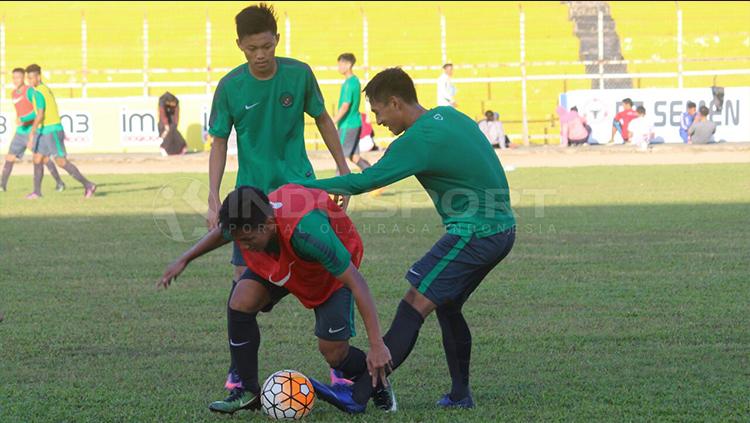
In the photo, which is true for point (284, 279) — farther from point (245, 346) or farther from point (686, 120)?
point (686, 120)

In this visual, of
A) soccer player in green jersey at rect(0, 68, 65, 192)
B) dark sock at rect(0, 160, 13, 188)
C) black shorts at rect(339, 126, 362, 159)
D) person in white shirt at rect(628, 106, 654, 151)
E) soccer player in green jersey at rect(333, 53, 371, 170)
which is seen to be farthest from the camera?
person in white shirt at rect(628, 106, 654, 151)

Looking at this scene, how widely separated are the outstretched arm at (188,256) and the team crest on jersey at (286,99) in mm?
1074

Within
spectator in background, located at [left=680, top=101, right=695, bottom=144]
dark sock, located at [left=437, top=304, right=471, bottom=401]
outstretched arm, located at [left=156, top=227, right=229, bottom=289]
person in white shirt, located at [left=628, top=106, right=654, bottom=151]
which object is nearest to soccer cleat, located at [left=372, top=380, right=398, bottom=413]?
dark sock, located at [left=437, top=304, right=471, bottom=401]

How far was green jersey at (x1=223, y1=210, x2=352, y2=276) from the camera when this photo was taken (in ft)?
17.2

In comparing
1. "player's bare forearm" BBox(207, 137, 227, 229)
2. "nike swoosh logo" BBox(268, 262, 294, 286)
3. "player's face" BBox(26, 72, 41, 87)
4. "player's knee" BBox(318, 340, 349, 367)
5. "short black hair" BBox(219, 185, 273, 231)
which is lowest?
"player's knee" BBox(318, 340, 349, 367)

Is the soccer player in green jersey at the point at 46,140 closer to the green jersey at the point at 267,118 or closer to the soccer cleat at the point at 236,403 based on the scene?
the green jersey at the point at 267,118

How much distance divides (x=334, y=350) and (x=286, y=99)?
4.44 ft

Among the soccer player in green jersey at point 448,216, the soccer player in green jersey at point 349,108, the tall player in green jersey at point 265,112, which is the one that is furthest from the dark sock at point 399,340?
the soccer player in green jersey at point 349,108

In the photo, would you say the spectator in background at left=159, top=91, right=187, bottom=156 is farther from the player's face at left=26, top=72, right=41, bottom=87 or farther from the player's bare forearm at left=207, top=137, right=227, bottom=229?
the player's bare forearm at left=207, top=137, right=227, bottom=229

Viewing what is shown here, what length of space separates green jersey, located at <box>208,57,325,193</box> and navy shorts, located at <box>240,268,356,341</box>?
0.70m

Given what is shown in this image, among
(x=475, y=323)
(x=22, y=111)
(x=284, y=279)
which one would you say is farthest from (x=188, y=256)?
(x=22, y=111)

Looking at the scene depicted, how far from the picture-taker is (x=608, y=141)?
29.9 meters

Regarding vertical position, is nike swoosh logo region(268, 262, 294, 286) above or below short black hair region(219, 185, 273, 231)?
below

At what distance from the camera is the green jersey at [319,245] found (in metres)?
5.24
